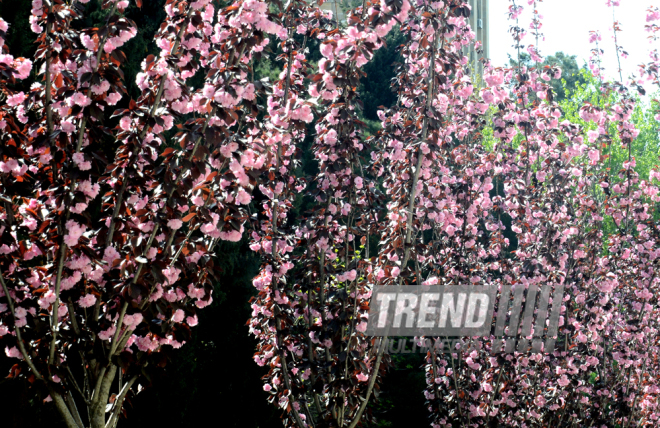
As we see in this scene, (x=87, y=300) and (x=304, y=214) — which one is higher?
(x=304, y=214)

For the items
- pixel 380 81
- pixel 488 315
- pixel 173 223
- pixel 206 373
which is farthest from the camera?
pixel 380 81

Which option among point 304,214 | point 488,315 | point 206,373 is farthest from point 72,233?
point 206,373

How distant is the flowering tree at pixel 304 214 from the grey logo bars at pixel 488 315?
0.13 ft

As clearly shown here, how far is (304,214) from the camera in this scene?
4.22 metres

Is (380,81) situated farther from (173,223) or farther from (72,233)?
(72,233)

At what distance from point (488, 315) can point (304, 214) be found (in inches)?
68.4

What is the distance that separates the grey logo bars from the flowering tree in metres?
0.04

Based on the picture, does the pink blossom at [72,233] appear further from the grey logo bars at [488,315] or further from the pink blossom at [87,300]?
the grey logo bars at [488,315]

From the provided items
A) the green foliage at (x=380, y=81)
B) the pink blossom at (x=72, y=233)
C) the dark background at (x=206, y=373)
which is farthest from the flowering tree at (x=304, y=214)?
the green foliage at (x=380, y=81)

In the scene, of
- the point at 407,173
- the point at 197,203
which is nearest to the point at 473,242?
the point at 407,173

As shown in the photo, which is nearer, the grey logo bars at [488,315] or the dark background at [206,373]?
the grey logo bars at [488,315]

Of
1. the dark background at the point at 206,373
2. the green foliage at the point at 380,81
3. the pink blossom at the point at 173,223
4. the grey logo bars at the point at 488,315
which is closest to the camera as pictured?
the pink blossom at the point at 173,223

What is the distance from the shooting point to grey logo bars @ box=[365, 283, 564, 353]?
4594 millimetres

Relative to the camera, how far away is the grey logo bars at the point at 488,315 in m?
4.59
